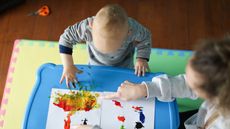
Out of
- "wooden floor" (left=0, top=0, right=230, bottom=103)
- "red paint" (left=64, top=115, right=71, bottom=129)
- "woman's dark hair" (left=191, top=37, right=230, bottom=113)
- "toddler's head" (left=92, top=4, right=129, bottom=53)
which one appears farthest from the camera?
"wooden floor" (left=0, top=0, right=230, bottom=103)

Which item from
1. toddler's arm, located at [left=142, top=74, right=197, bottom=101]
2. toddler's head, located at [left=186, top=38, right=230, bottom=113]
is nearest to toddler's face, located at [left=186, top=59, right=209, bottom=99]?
toddler's head, located at [left=186, top=38, right=230, bottom=113]

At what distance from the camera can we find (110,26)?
0.72 m

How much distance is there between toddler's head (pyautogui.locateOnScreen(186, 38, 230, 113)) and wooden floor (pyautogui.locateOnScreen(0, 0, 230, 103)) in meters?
0.73

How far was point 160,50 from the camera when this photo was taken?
48.4 inches

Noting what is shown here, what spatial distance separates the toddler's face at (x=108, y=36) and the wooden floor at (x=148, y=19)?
534mm

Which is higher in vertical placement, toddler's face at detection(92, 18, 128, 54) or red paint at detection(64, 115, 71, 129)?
toddler's face at detection(92, 18, 128, 54)

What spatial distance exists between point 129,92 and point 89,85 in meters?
0.12

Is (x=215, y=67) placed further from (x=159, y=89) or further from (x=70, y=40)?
(x=70, y=40)

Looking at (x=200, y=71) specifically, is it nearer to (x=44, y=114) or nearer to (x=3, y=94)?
(x=44, y=114)

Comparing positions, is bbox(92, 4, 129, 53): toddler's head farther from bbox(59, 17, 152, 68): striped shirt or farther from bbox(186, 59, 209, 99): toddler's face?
bbox(186, 59, 209, 99): toddler's face

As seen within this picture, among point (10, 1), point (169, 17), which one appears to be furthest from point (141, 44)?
point (10, 1)

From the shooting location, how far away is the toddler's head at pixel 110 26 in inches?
28.3

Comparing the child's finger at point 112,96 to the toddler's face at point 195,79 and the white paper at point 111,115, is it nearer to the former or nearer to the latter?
the white paper at point 111,115

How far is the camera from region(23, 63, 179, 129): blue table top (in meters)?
0.83
